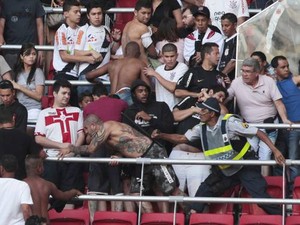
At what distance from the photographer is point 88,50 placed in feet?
66.0

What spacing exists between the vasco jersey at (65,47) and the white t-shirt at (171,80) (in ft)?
4.79

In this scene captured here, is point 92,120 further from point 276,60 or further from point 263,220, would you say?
point 276,60

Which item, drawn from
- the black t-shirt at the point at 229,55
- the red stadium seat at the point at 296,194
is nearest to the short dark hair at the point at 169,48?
the black t-shirt at the point at 229,55

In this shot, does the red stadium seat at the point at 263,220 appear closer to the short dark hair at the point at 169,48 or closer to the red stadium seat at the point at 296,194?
the red stadium seat at the point at 296,194

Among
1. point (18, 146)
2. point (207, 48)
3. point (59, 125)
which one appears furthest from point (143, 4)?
point (18, 146)

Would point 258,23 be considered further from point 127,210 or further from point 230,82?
point 127,210

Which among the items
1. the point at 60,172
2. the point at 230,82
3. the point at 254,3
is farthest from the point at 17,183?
the point at 254,3

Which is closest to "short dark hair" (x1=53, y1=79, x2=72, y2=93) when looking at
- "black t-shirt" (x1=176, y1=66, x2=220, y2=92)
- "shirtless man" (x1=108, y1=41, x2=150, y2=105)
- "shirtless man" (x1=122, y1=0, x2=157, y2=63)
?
"shirtless man" (x1=108, y1=41, x2=150, y2=105)

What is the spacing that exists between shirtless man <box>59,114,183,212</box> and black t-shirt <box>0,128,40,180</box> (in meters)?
0.73

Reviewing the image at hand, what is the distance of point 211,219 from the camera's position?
1694 centimetres

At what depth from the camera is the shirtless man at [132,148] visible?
1758cm

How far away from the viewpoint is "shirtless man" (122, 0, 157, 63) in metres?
20.0

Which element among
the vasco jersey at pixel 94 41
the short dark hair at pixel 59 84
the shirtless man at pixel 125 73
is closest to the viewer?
the short dark hair at pixel 59 84

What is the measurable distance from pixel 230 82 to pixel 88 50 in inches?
90.0
